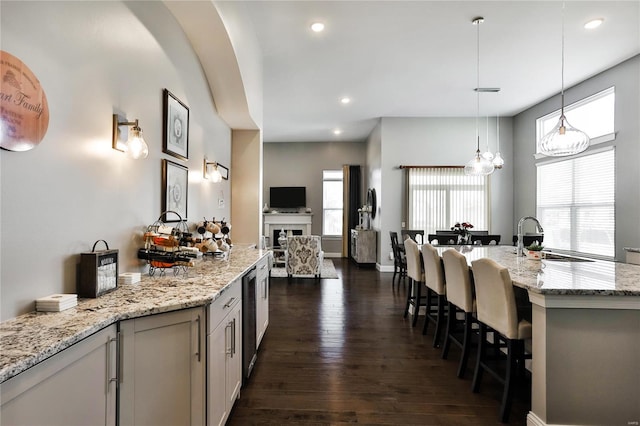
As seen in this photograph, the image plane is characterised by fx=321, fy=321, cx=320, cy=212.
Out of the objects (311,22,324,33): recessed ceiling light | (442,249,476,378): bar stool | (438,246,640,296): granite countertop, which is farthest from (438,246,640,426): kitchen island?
(311,22,324,33): recessed ceiling light

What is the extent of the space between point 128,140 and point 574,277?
291 centimetres

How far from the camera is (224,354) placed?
1.83 meters

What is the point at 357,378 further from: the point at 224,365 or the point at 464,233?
the point at 464,233

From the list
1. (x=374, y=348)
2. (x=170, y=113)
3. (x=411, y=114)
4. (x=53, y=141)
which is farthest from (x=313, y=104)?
(x=53, y=141)

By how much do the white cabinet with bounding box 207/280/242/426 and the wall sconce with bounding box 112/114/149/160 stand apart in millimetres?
940

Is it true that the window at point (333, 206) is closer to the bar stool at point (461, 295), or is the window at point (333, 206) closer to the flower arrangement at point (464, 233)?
the flower arrangement at point (464, 233)

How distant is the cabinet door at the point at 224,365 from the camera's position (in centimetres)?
161

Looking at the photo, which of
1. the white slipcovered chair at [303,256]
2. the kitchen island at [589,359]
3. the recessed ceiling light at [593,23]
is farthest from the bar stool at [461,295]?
the white slipcovered chair at [303,256]

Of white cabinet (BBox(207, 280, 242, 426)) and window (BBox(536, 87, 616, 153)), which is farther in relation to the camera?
window (BBox(536, 87, 616, 153))

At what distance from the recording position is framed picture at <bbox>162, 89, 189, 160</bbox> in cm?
235

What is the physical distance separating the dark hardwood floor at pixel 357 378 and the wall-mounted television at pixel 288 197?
5495mm

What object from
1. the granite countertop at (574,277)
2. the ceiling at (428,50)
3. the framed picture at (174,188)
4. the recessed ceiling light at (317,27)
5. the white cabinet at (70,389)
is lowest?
the white cabinet at (70,389)

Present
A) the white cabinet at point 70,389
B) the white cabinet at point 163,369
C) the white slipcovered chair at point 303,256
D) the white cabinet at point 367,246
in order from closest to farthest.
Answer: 1. the white cabinet at point 70,389
2. the white cabinet at point 163,369
3. the white slipcovered chair at point 303,256
4. the white cabinet at point 367,246

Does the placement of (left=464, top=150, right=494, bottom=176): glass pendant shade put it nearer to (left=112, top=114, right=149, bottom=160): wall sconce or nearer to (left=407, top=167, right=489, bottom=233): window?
(left=407, top=167, right=489, bottom=233): window
